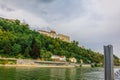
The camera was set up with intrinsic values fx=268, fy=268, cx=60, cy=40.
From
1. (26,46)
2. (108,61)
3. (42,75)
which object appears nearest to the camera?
(108,61)

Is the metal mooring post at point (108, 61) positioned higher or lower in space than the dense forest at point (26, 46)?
lower

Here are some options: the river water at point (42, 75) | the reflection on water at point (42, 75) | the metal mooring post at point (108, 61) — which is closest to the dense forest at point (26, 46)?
the river water at point (42, 75)

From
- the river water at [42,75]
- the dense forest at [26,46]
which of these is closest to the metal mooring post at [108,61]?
the river water at [42,75]

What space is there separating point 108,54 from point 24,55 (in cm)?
10052

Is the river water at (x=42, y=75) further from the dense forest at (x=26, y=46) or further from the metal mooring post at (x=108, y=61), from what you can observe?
the dense forest at (x=26, y=46)

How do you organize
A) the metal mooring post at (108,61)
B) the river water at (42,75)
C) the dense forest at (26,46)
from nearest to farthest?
the metal mooring post at (108,61)
the river water at (42,75)
the dense forest at (26,46)

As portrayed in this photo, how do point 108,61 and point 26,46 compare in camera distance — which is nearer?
point 108,61

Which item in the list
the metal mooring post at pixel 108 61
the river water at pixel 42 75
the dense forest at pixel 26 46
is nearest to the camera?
the metal mooring post at pixel 108 61

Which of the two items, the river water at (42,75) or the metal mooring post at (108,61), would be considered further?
the river water at (42,75)

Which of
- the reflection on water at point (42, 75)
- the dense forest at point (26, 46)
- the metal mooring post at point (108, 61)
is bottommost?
the reflection on water at point (42, 75)

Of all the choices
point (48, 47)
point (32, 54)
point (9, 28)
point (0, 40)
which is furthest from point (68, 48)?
point (0, 40)

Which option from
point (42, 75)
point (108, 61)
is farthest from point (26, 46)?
point (108, 61)

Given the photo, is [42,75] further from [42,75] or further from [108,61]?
[108,61]

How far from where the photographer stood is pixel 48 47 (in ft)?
459
